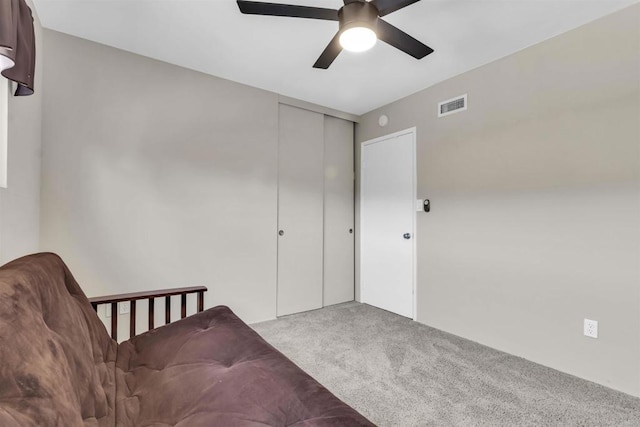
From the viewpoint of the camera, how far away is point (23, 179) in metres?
1.86

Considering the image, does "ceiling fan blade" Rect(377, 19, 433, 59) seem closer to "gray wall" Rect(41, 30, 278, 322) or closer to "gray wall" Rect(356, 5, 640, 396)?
"gray wall" Rect(356, 5, 640, 396)

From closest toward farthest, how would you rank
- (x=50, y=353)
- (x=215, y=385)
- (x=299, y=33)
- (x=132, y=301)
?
1. (x=50, y=353)
2. (x=215, y=385)
3. (x=132, y=301)
4. (x=299, y=33)

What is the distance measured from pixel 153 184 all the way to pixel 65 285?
1.54m

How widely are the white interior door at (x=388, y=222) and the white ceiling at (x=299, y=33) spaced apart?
2.85 ft

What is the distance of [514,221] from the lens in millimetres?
2580

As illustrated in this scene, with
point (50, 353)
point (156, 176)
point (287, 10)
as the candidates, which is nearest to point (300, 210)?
point (156, 176)

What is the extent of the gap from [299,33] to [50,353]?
2369 millimetres

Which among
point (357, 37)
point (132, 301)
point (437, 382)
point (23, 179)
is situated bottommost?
point (437, 382)

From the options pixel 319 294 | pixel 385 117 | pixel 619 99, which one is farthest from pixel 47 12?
pixel 619 99

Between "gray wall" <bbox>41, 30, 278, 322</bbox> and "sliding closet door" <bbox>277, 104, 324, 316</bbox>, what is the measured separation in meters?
0.16

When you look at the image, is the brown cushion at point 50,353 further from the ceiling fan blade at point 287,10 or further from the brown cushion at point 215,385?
the ceiling fan blade at point 287,10

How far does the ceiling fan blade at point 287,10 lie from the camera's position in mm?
1621

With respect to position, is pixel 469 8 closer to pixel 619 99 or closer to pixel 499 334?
pixel 619 99

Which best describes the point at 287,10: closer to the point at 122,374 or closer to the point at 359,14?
the point at 359,14
